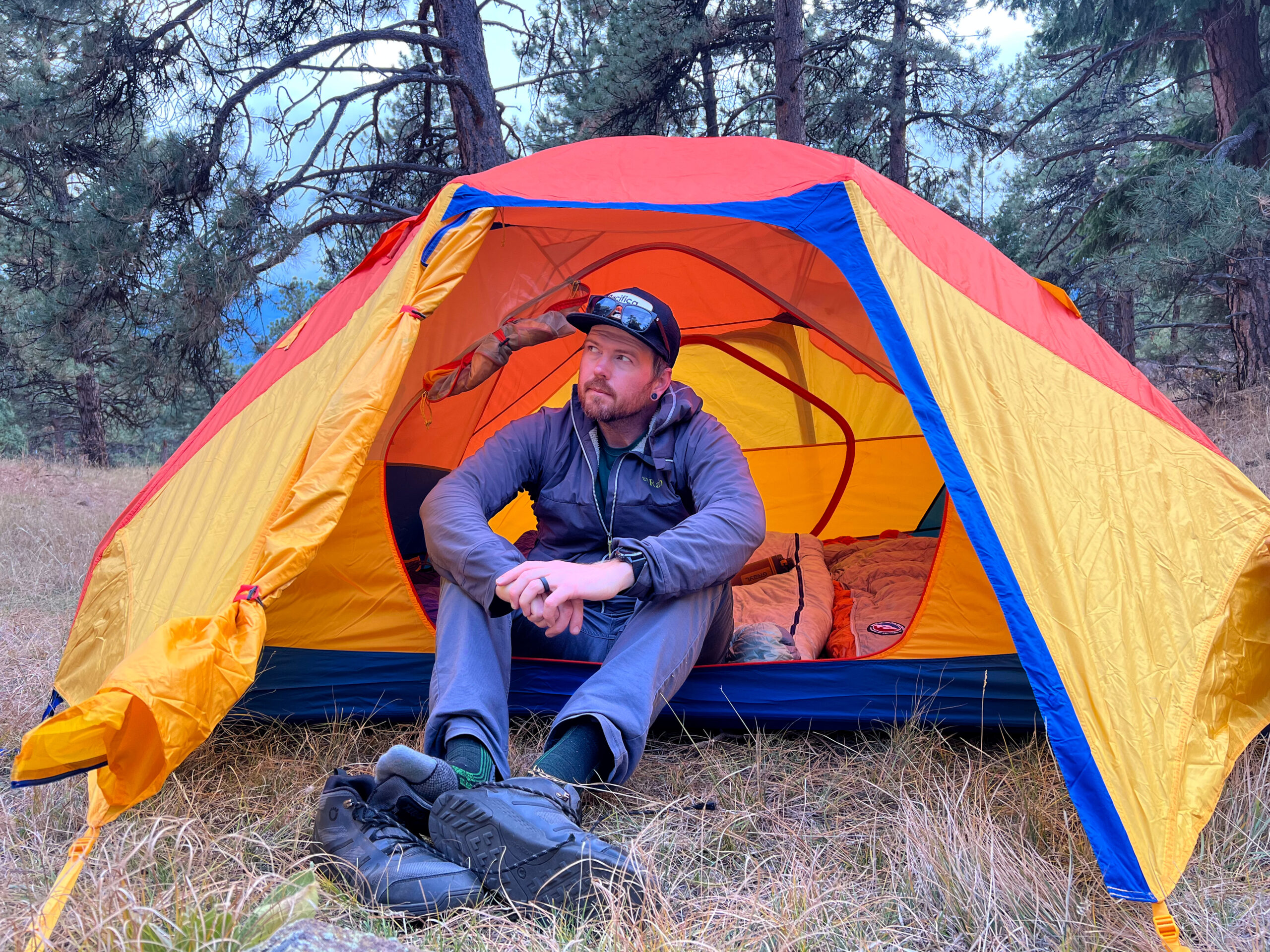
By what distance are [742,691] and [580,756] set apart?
64cm

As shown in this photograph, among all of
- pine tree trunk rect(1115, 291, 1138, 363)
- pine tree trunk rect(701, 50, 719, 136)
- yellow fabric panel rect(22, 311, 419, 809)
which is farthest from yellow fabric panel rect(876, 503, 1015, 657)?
pine tree trunk rect(1115, 291, 1138, 363)

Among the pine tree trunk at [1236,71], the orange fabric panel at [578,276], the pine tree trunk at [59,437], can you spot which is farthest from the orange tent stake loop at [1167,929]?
the pine tree trunk at [59,437]

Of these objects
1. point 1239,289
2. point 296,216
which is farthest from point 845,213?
point 1239,289

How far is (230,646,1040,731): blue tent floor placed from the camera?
7.36ft

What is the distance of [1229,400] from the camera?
6457mm

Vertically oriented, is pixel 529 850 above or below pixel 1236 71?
below

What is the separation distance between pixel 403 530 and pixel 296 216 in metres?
2.95

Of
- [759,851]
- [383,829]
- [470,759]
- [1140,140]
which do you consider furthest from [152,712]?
[1140,140]

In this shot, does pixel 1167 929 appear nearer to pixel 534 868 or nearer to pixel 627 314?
pixel 534 868

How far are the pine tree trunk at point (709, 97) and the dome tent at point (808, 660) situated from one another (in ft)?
14.8

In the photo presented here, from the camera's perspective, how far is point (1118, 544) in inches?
76.5

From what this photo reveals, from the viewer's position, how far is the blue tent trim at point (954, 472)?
1.55 m

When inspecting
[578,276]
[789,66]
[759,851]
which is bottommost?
[759,851]

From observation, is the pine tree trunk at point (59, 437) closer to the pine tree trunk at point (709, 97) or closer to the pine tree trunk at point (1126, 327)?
the pine tree trunk at point (709, 97)
